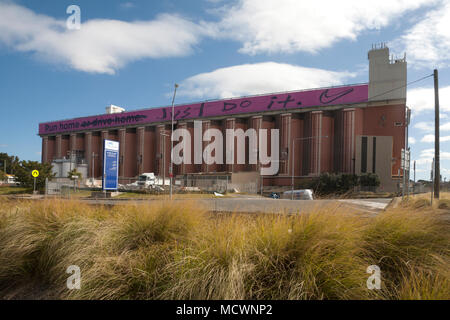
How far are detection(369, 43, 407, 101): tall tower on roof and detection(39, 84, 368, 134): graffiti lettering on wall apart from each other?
163 cm

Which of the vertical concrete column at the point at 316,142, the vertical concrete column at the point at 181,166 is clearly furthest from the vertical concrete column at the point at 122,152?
the vertical concrete column at the point at 316,142

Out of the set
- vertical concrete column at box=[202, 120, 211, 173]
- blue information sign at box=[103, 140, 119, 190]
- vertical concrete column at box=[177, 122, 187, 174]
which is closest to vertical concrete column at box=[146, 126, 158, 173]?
vertical concrete column at box=[177, 122, 187, 174]

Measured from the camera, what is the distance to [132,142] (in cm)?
7294

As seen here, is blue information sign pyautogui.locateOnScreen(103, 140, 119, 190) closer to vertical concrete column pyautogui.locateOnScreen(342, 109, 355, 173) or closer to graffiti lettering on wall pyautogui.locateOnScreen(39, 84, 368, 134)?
graffiti lettering on wall pyautogui.locateOnScreen(39, 84, 368, 134)

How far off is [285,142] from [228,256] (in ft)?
178

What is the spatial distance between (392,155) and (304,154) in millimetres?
13768

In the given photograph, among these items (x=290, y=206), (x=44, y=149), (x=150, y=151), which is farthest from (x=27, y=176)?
(x=44, y=149)

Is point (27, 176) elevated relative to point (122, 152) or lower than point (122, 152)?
lower

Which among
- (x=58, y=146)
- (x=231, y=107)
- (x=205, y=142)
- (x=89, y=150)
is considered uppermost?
(x=231, y=107)

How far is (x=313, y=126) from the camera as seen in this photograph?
54094 millimetres

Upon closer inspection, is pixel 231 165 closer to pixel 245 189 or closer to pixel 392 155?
pixel 245 189

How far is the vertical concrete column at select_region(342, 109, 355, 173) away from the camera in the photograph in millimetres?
50219

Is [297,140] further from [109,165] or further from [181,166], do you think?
[109,165]

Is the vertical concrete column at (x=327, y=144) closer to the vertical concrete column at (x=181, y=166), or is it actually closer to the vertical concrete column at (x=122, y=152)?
the vertical concrete column at (x=181, y=166)
